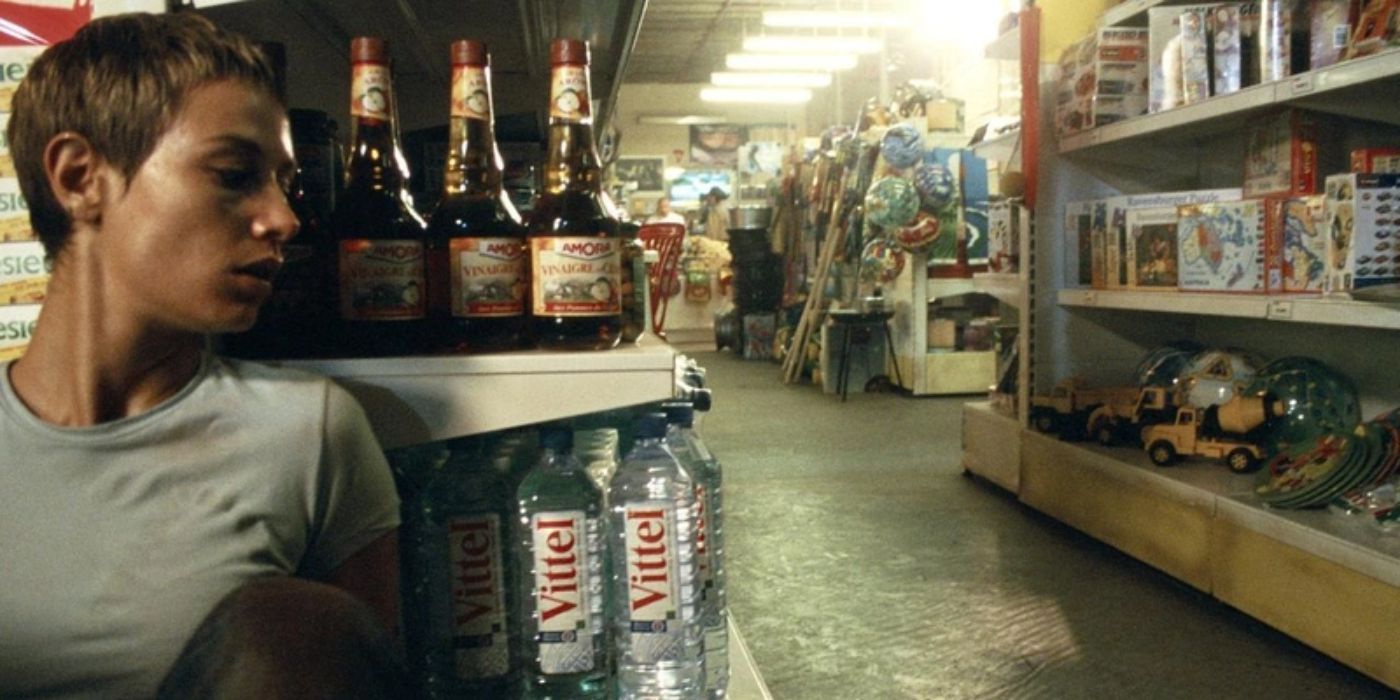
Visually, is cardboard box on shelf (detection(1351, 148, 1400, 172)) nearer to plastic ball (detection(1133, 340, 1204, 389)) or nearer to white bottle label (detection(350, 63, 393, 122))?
plastic ball (detection(1133, 340, 1204, 389))

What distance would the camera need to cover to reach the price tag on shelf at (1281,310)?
287 cm

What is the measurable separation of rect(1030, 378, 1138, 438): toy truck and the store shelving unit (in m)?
0.07

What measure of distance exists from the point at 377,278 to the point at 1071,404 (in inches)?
130

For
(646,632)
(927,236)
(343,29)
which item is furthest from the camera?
(927,236)

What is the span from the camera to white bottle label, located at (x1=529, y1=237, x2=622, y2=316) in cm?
118

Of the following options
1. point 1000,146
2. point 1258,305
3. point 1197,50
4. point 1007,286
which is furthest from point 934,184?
point 1258,305

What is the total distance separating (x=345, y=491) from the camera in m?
1.08

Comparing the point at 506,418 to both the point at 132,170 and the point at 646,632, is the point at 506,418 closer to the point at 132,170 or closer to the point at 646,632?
the point at 646,632

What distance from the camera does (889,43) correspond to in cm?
1143

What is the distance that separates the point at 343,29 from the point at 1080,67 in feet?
9.62

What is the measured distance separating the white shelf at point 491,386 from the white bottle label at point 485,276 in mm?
70

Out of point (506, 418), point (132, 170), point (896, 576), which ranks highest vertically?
point (132, 170)

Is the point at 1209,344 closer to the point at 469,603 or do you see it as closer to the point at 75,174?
the point at 469,603

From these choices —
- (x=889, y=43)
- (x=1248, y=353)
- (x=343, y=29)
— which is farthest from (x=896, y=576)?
(x=889, y=43)
